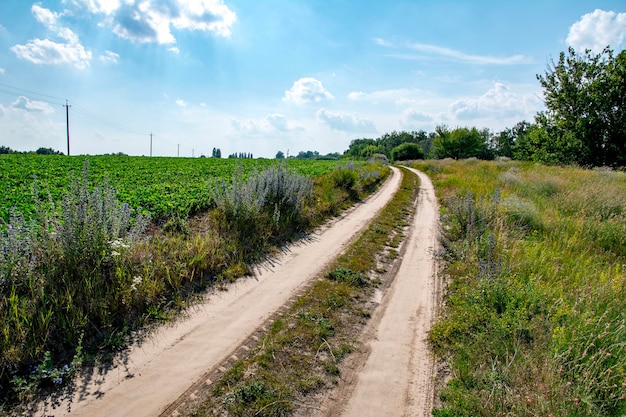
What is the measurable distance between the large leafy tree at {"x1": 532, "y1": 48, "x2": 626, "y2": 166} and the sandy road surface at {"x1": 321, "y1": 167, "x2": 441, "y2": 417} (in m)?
26.1

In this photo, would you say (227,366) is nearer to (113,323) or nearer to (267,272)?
(113,323)

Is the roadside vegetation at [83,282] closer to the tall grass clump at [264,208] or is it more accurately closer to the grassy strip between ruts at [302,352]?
the tall grass clump at [264,208]

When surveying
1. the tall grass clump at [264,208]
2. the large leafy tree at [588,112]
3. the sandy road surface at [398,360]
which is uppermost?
the large leafy tree at [588,112]

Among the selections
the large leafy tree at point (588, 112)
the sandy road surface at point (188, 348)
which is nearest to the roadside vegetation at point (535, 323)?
the sandy road surface at point (188, 348)

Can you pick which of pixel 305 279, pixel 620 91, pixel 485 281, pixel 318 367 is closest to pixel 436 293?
pixel 485 281

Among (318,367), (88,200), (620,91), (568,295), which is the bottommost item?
(318,367)

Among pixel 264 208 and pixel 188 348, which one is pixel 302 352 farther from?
pixel 264 208

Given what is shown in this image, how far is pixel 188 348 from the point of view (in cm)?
429

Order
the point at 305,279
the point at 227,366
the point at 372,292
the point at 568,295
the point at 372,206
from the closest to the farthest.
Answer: the point at 227,366
the point at 568,295
the point at 372,292
the point at 305,279
the point at 372,206

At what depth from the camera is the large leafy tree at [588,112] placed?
23.7 metres

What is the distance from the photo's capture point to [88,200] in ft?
17.8

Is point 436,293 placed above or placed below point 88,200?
below

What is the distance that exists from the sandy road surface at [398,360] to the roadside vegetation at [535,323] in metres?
0.26

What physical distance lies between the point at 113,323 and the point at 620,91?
32939 mm
